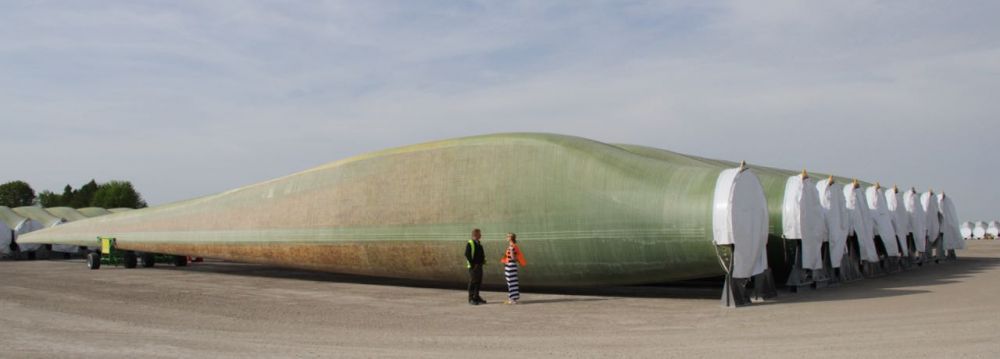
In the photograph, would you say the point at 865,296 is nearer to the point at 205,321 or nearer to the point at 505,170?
the point at 505,170

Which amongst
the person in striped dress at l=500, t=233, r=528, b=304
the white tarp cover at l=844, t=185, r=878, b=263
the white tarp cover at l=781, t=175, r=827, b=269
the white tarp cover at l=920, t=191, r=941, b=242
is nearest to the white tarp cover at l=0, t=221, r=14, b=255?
the person in striped dress at l=500, t=233, r=528, b=304

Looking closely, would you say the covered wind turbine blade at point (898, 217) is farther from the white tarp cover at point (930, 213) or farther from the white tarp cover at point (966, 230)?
the white tarp cover at point (966, 230)

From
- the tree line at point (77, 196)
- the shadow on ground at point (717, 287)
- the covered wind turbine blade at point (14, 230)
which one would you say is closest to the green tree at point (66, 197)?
the tree line at point (77, 196)

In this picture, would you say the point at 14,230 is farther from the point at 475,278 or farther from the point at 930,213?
the point at 930,213

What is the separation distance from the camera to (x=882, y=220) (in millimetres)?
27891

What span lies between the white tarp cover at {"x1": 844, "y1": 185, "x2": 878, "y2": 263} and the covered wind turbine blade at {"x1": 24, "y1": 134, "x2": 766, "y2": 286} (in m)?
5.92

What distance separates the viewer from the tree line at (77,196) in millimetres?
123938

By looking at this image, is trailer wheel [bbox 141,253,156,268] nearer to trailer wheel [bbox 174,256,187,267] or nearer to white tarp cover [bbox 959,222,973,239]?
trailer wheel [bbox 174,256,187,267]

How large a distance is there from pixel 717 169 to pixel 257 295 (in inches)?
468

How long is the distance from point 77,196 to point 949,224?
421 feet

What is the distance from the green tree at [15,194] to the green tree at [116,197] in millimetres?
13699

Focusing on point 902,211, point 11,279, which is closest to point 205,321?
point 11,279

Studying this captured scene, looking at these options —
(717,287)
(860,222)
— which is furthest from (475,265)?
(860,222)

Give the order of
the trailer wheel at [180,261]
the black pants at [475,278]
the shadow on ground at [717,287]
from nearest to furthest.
→ 1. the black pants at [475,278]
2. the shadow on ground at [717,287]
3. the trailer wheel at [180,261]
